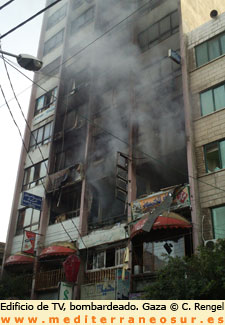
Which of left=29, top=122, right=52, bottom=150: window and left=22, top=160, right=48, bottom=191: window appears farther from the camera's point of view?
left=29, top=122, right=52, bottom=150: window

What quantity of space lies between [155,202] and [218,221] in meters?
3.25

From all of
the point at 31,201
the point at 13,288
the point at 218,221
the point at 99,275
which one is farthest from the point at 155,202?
the point at 13,288

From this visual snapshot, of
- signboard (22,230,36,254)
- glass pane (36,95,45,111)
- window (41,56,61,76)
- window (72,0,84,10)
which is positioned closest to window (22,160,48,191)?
signboard (22,230,36,254)

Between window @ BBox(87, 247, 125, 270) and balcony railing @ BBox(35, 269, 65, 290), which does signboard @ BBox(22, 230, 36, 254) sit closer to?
balcony railing @ BBox(35, 269, 65, 290)

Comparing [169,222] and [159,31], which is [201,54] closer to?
[159,31]

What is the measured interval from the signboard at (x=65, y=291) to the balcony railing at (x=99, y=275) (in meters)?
1.69

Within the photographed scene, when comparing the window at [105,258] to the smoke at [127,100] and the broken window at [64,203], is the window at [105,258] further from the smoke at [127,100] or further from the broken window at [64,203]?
the broken window at [64,203]

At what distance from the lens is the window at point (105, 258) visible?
19047 millimetres

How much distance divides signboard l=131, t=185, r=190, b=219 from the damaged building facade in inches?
2.1

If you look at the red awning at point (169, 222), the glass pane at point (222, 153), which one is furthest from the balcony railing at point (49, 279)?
the glass pane at point (222, 153)

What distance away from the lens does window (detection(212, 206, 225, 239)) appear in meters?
15.4

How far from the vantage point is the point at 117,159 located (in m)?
20.0

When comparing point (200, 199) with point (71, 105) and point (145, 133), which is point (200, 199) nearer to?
point (145, 133)
